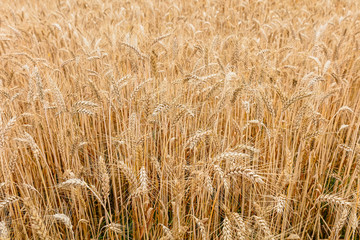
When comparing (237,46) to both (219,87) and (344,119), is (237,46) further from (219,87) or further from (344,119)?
(344,119)

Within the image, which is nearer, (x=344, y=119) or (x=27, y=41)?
(x=344, y=119)

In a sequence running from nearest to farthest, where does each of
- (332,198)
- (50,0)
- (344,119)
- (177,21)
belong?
(332,198) → (344,119) → (177,21) → (50,0)

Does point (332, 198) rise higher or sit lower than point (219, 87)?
lower

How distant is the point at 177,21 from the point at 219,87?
2958 millimetres

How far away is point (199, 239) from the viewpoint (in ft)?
5.02

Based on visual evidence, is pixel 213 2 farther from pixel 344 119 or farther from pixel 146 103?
pixel 146 103

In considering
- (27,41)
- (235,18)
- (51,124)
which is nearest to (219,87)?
(51,124)

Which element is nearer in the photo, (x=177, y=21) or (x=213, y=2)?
(x=177, y=21)

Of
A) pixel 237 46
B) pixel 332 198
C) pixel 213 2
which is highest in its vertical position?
pixel 213 2

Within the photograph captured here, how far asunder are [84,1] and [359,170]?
581 cm

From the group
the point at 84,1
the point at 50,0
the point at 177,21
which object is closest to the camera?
the point at 177,21

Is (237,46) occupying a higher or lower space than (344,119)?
higher

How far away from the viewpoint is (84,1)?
5488 millimetres

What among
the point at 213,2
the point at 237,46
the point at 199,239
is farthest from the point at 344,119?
the point at 213,2
